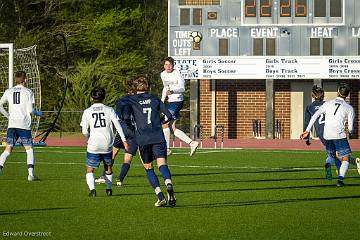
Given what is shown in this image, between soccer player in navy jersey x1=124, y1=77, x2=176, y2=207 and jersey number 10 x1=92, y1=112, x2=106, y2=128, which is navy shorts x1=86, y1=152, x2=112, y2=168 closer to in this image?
jersey number 10 x1=92, y1=112, x2=106, y2=128

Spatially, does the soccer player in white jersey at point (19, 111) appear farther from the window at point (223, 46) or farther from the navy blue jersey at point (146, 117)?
the window at point (223, 46)

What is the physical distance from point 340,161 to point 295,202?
421cm

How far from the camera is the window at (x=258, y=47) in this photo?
4828 cm

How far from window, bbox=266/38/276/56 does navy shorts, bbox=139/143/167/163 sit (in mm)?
32406

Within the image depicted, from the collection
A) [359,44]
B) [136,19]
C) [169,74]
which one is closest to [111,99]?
[359,44]

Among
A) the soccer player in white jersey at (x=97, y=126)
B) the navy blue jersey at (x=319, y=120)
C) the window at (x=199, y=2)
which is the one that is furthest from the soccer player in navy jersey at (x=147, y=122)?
the window at (x=199, y=2)

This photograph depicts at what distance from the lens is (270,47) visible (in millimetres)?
48375

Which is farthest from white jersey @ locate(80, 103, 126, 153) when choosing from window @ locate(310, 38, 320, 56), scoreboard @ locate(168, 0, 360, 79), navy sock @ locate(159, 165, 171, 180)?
window @ locate(310, 38, 320, 56)

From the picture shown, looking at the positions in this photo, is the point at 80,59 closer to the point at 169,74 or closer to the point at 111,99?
the point at 111,99

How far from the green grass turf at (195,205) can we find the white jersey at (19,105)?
106 centimetres

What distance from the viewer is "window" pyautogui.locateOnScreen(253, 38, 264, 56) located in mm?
48281

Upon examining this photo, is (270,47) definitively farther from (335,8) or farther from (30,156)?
(30,156)

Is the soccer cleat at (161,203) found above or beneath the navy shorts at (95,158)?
beneath

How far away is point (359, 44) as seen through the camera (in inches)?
1898
